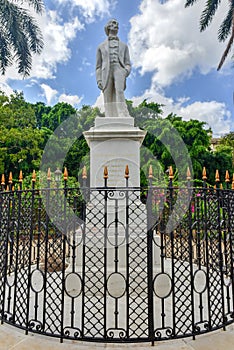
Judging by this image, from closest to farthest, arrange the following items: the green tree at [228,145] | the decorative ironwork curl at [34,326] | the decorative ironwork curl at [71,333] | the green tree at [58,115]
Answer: the decorative ironwork curl at [71,333]
the decorative ironwork curl at [34,326]
the green tree at [228,145]
the green tree at [58,115]

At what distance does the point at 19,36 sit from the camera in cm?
1185

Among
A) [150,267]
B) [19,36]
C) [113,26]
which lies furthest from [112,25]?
[19,36]

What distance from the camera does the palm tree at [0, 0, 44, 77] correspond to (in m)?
11.6

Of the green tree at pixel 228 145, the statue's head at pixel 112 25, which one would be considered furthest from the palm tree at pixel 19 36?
the green tree at pixel 228 145

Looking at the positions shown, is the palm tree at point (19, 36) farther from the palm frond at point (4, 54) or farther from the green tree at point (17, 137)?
the green tree at point (17, 137)

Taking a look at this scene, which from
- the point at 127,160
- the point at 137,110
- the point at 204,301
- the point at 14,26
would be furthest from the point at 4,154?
the point at 204,301

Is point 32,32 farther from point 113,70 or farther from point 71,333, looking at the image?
point 71,333

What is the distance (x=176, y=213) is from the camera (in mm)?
5281

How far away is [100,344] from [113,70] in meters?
4.36

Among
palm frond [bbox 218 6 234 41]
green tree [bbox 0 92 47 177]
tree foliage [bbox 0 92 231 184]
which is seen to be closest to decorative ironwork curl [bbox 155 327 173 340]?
tree foliage [bbox 0 92 231 184]

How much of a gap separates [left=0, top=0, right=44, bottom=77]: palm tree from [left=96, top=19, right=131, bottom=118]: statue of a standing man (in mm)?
8921

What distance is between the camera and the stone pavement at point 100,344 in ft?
7.84

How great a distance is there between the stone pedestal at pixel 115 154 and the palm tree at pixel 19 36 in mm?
10037

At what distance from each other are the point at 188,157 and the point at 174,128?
7.45ft
